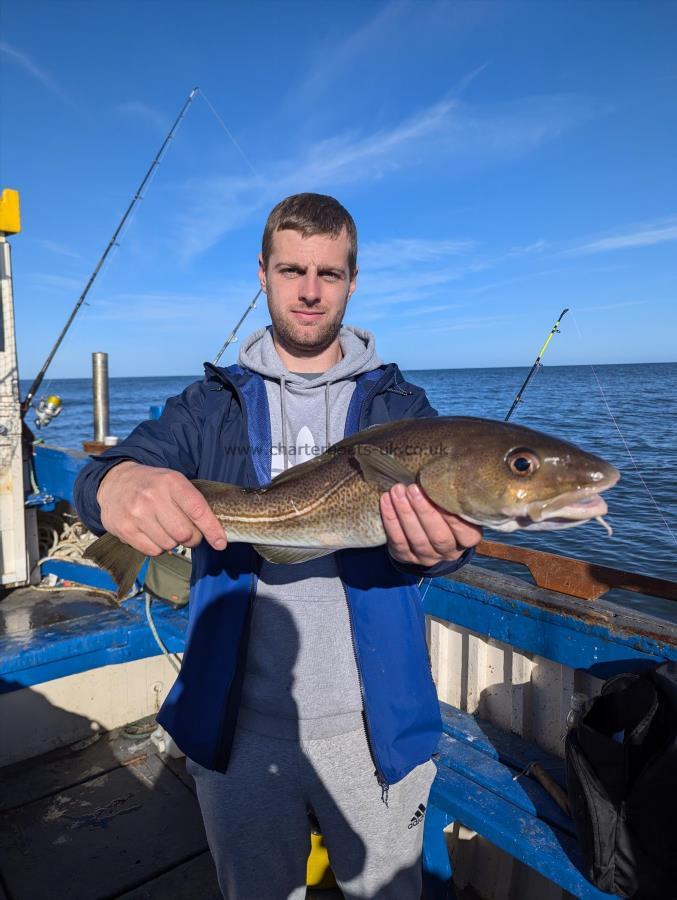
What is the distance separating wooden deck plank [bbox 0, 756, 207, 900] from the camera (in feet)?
11.7

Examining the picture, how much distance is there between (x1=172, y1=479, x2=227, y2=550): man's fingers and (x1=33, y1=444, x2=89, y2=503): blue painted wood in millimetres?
4935

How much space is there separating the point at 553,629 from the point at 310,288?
2335mm

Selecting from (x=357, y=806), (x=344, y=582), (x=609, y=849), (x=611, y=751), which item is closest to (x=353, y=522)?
(x=344, y=582)

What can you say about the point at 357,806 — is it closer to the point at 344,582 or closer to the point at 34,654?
the point at 344,582

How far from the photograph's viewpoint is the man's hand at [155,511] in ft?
6.94

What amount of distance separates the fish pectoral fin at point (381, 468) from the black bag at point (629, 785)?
1.38 m

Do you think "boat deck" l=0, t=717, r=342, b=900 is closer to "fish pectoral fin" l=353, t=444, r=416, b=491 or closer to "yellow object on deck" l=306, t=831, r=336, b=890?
"yellow object on deck" l=306, t=831, r=336, b=890

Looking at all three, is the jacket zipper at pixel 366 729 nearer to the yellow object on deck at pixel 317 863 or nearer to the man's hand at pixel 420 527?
the man's hand at pixel 420 527

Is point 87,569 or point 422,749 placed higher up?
point 422,749

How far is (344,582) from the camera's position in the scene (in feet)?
8.24

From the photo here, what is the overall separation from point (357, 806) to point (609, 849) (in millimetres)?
1033

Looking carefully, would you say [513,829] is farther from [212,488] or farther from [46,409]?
[46,409]

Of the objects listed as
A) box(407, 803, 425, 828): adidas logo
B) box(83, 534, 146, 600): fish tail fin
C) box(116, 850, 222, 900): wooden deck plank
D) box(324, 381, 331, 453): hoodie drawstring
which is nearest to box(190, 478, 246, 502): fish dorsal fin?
box(83, 534, 146, 600): fish tail fin

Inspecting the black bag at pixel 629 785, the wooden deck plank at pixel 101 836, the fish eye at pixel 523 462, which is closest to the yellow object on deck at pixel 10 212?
the wooden deck plank at pixel 101 836
